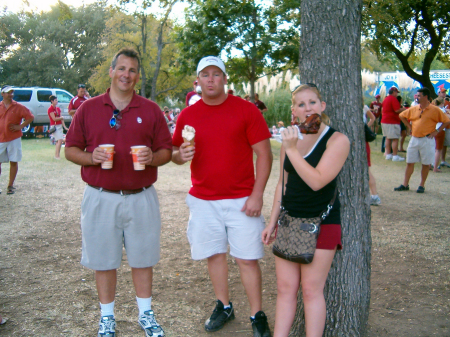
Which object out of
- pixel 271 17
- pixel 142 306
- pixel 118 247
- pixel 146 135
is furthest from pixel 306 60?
pixel 271 17

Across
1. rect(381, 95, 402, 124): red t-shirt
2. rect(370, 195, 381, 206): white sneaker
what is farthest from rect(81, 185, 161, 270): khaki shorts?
rect(381, 95, 402, 124): red t-shirt

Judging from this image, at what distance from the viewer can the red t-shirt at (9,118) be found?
7.59 metres

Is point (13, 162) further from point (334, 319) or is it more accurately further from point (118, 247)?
point (334, 319)

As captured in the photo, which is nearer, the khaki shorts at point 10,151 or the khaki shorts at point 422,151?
the khaki shorts at point 10,151

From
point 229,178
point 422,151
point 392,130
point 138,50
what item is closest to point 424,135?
point 422,151

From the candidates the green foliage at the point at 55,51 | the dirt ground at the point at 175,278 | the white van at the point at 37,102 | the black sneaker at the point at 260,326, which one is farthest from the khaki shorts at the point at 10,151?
the green foliage at the point at 55,51

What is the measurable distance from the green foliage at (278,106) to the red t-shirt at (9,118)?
13139 millimetres

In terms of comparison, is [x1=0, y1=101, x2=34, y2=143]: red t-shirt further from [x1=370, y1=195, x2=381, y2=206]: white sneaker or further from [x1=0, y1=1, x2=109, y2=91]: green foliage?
[x1=0, y1=1, x2=109, y2=91]: green foliage

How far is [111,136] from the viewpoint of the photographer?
2.99 meters

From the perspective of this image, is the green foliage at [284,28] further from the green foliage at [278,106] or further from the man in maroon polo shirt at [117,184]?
the man in maroon polo shirt at [117,184]

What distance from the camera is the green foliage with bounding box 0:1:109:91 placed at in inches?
1303

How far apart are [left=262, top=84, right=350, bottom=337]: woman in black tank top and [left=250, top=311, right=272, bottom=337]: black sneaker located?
1.68ft

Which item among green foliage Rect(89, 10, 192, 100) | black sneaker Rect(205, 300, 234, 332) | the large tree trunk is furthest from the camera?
green foliage Rect(89, 10, 192, 100)

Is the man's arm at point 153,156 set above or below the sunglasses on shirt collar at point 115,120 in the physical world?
below
